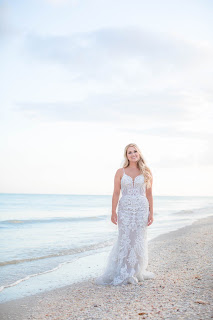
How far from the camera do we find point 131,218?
19.5 ft

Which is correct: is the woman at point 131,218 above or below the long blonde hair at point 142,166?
below

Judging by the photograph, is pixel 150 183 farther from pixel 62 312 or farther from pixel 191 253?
pixel 191 253

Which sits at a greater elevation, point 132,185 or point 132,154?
point 132,154

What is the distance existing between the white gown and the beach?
0.30 metres

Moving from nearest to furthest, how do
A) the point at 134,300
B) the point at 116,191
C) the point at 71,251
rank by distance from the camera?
the point at 134,300
the point at 116,191
the point at 71,251

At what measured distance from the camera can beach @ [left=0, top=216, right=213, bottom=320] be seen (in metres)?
4.05

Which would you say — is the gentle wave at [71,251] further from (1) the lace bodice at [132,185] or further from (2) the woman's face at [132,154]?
(2) the woman's face at [132,154]

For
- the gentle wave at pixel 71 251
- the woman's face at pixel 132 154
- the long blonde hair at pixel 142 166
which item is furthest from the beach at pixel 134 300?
the gentle wave at pixel 71 251

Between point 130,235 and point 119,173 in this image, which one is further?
point 119,173

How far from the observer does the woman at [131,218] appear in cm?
585

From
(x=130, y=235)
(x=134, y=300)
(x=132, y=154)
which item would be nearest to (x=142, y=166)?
(x=132, y=154)

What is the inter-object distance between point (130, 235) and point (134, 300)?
1.49 m

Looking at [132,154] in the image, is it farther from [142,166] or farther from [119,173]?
[119,173]

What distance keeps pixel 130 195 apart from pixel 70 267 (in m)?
3.33
